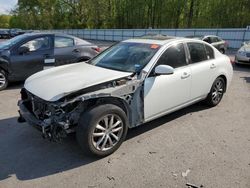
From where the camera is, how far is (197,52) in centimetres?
493

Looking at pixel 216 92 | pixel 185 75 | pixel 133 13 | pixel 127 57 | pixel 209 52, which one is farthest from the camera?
pixel 133 13

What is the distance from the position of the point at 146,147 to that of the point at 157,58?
1.40 m

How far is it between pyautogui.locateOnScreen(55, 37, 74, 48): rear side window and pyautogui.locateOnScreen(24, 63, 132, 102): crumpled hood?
3323 mm

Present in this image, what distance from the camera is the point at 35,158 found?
3.57 m

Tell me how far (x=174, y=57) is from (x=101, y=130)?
6.10ft

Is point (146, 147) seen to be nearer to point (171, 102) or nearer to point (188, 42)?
point (171, 102)

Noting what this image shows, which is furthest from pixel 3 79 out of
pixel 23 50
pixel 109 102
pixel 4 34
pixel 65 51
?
pixel 4 34

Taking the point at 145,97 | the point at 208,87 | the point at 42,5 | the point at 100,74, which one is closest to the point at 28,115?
the point at 100,74

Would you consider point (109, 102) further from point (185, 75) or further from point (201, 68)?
point (201, 68)

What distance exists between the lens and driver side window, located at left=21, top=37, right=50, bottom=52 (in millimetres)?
7052

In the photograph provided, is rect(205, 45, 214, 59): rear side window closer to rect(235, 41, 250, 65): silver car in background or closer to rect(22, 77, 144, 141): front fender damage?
rect(22, 77, 144, 141): front fender damage

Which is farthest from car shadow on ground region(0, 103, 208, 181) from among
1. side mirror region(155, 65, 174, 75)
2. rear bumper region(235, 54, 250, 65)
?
rear bumper region(235, 54, 250, 65)

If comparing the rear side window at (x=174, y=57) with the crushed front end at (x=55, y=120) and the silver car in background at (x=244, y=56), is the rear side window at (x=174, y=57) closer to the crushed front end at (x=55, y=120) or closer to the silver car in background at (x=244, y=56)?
the crushed front end at (x=55, y=120)

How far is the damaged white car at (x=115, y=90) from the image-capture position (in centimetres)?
→ 331
